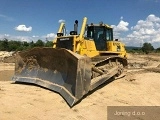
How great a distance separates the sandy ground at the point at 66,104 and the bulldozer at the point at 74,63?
12.4 inches

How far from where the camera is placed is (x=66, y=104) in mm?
7848

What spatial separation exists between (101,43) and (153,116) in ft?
17.3

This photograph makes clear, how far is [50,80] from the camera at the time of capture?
31.5ft

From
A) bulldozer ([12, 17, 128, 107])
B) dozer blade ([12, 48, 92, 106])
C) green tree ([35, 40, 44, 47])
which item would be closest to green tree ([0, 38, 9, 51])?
green tree ([35, 40, 44, 47])

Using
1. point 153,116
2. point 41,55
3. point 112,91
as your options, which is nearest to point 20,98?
point 41,55

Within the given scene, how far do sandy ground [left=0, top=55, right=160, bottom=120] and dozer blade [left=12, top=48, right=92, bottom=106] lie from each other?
11.5 inches

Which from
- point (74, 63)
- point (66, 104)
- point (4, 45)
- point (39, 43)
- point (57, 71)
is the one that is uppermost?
point (39, 43)

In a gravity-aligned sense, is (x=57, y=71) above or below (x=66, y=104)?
above

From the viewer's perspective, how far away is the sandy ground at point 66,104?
7.11 metres

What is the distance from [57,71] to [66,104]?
1.86 metres

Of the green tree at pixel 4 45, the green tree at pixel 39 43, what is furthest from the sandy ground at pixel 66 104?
the green tree at pixel 4 45

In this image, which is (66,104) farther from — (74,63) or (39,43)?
(39,43)

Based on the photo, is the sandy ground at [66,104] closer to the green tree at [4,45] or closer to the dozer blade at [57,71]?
the dozer blade at [57,71]

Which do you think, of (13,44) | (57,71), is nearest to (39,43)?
(13,44)
